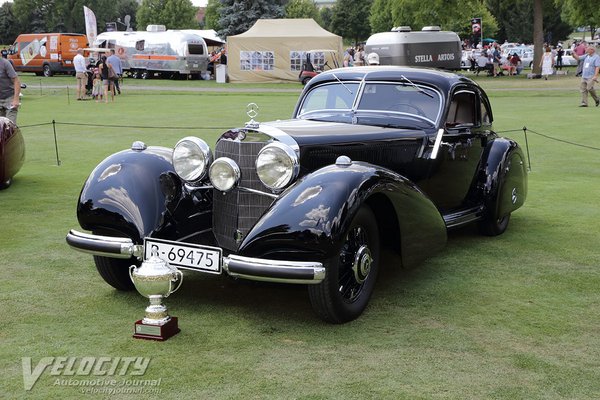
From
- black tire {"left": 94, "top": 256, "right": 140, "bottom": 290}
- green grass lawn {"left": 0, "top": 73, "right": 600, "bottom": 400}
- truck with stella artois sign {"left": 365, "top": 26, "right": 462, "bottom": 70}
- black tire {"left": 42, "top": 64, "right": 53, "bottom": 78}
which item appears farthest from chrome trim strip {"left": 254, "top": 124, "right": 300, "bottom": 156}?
black tire {"left": 42, "top": 64, "right": 53, "bottom": 78}

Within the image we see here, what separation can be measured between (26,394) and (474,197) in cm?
503

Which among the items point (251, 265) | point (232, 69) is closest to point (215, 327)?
point (251, 265)

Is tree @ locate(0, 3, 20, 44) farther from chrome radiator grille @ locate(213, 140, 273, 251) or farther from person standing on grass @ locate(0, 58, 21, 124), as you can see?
chrome radiator grille @ locate(213, 140, 273, 251)

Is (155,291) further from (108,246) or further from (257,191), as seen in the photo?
(257,191)

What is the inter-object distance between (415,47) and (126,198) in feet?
106

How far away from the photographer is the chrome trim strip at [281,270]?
4.66 meters

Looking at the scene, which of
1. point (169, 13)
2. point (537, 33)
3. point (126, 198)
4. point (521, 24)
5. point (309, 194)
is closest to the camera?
point (309, 194)

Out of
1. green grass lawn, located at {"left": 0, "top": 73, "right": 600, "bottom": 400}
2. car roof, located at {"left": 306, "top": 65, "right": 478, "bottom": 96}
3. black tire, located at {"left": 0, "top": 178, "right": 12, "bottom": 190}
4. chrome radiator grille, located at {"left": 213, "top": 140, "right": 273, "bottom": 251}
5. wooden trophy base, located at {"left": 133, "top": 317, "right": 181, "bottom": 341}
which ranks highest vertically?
car roof, located at {"left": 306, "top": 65, "right": 478, "bottom": 96}

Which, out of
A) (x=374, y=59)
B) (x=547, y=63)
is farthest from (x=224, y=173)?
(x=547, y=63)

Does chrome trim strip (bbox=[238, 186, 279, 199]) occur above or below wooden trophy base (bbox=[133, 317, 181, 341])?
above

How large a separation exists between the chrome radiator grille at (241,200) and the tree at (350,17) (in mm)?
81891

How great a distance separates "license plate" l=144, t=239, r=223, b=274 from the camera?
16.2 feet

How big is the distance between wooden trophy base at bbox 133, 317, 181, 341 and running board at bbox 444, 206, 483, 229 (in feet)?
10.3

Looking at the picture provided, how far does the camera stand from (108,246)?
5.26m
